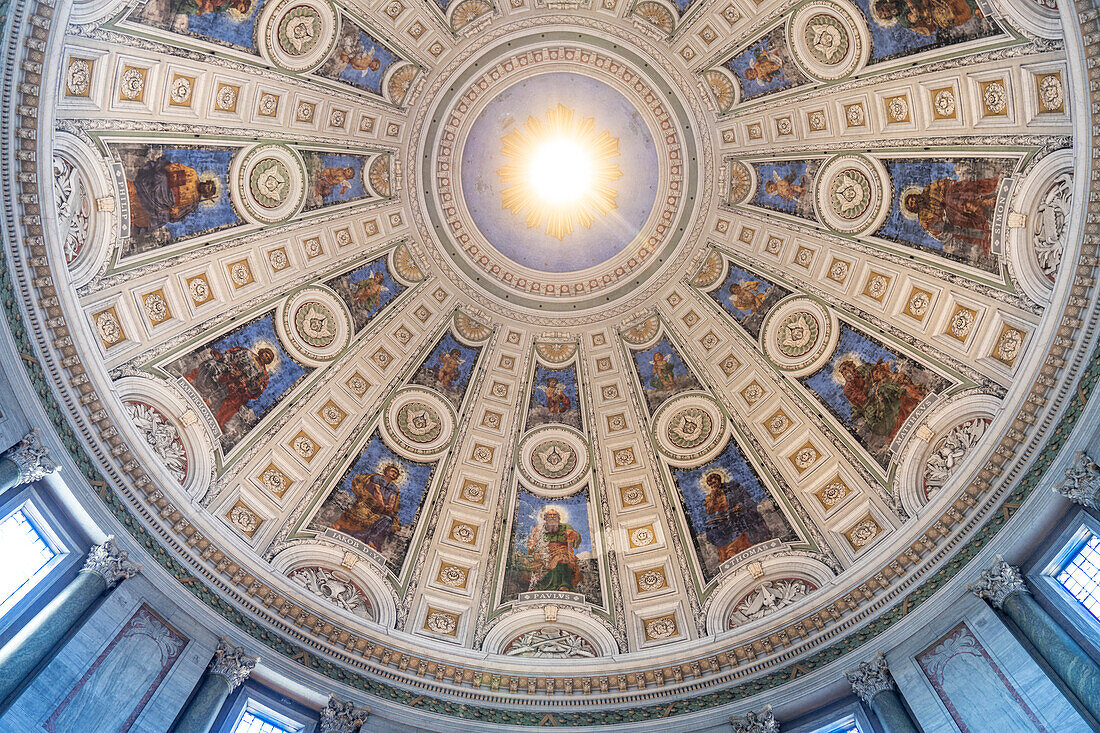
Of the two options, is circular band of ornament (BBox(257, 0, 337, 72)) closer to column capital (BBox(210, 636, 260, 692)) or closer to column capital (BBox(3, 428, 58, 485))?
column capital (BBox(3, 428, 58, 485))

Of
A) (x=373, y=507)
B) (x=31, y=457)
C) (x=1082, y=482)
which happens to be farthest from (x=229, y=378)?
(x=1082, y=482)

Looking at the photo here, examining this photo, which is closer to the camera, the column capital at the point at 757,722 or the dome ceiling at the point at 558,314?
the column capital at the point at 757,722

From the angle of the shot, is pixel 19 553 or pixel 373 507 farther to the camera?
pixel 373 507

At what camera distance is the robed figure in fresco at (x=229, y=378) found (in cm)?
2150

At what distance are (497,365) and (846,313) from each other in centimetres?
1164

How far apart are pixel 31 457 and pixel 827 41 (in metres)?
22.8

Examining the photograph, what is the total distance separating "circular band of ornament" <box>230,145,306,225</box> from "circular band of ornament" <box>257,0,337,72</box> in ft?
8.63

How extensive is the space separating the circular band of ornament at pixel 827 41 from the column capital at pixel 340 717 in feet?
70.2

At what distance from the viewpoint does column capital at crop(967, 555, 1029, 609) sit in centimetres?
1558

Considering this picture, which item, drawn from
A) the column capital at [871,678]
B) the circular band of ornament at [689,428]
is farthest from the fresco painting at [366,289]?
the column capital at [871,678]

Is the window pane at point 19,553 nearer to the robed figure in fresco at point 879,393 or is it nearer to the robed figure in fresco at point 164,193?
the robed figure in fresco at point 164,193

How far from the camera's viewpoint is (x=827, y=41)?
2252cm

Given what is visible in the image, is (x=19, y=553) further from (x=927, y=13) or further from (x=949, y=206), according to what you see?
(x=927, y=13)

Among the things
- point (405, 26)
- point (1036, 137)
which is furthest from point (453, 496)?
point (1036, 137)
